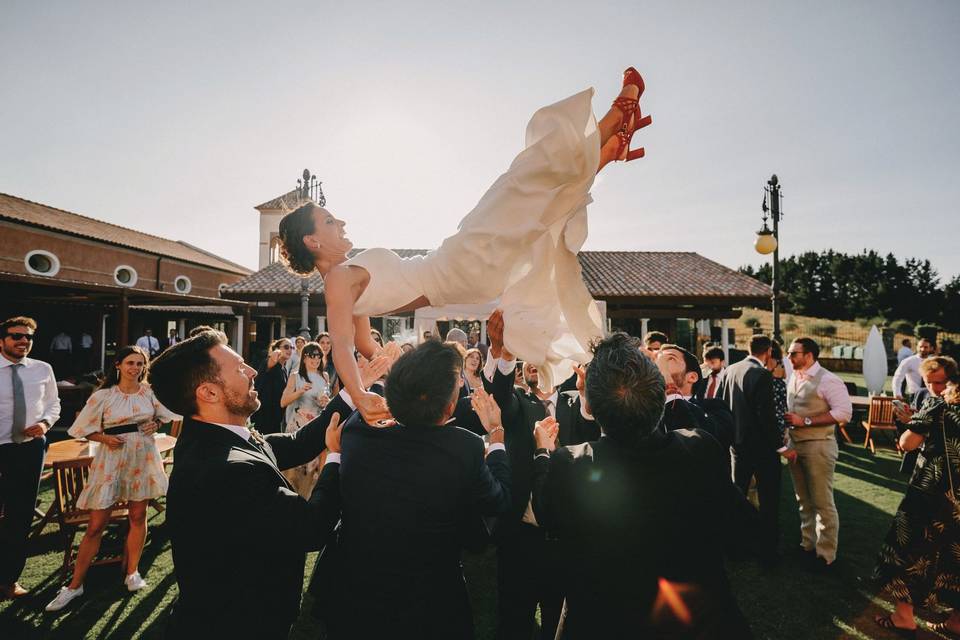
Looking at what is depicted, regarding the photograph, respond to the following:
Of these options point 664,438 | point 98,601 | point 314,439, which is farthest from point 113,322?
point 664,438

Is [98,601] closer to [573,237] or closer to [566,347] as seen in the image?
[566,347]

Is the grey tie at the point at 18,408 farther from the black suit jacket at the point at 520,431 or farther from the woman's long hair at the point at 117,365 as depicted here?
the black suit jacket at the point at 520,431

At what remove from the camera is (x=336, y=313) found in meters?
2.01

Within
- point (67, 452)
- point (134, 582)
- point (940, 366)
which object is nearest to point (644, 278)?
point (940, 366)

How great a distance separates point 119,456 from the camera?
3.66 m

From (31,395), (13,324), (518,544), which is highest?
(13,324)

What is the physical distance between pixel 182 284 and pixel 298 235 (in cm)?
2946

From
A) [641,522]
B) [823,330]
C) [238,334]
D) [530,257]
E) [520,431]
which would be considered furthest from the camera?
[823,330]

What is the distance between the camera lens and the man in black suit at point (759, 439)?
4.05 meters

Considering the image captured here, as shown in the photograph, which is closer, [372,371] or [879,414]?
[372,371]

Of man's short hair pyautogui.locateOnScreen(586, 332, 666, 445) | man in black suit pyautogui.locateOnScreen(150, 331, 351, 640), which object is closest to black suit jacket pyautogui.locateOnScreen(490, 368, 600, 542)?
man's short hair pyautogui.locateOnScreen(586, 332, 666, 445)

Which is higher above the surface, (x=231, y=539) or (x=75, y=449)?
(x=231, y=539)

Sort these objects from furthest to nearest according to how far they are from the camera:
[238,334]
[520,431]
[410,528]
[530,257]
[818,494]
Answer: [238,334], [818,494], [520,431], [530,257], [410,528]

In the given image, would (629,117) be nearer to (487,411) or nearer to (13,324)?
(487,411)
